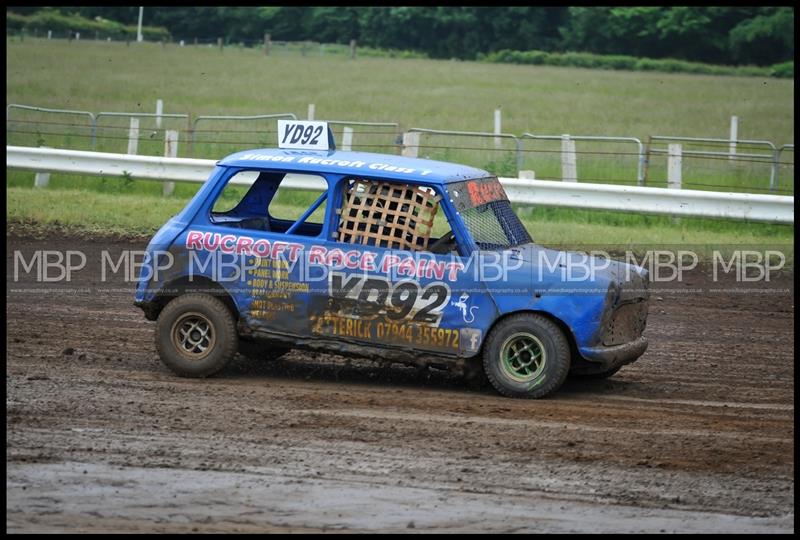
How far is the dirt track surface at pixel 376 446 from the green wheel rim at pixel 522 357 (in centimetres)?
22

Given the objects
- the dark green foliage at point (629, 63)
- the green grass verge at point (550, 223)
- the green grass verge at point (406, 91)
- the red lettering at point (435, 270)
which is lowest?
the red lettering at point (435, 270)

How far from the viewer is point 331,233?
28.3ft

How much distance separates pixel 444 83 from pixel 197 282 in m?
45.4

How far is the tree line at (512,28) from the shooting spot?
63500mm

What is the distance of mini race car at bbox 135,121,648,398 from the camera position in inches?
328

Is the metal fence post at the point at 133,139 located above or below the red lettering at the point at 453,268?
above

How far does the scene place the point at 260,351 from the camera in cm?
960

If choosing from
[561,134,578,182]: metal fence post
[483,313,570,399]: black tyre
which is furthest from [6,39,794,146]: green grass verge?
[483,313,570,399]: black tyre

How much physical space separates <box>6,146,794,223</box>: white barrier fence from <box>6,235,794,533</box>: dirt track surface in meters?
5.68

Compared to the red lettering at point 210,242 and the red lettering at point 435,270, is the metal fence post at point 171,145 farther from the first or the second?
the red lettering at point 435,270

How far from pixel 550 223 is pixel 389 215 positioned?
343 inches

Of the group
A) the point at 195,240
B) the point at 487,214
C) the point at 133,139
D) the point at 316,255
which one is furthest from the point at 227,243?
the point at 133,139

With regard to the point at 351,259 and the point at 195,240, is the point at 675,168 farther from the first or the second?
the point at 195,240

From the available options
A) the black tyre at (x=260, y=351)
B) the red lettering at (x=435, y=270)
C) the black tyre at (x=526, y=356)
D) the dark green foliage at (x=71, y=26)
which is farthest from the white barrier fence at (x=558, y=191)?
the dark green foliage at (x=71, y=26)
